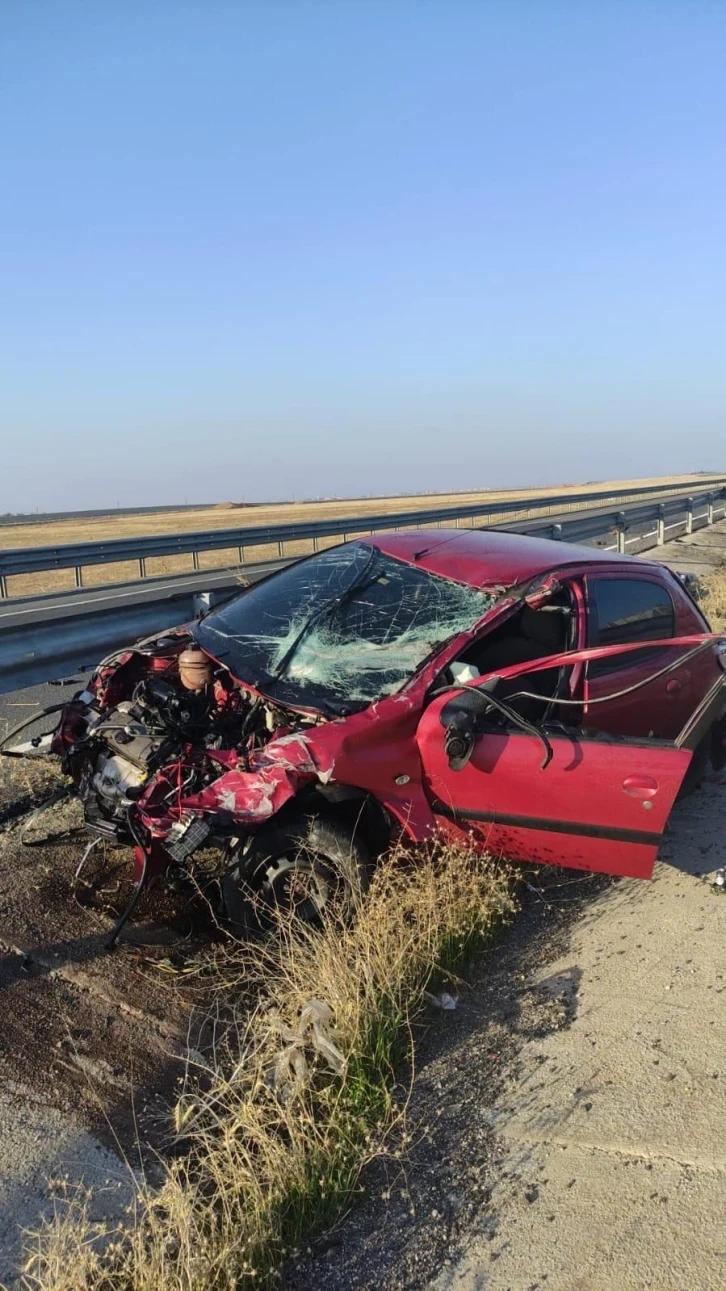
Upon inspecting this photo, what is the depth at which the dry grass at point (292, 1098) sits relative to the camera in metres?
2.13

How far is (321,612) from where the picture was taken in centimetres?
459

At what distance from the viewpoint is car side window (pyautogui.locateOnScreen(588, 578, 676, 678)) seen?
4625mm

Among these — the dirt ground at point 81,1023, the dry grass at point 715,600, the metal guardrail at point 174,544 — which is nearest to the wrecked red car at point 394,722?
the dirt ground at point 81,1023

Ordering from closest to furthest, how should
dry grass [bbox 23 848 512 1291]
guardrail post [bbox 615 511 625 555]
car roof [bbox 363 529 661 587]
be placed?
1. dry grass [bbox 23 848 512 1291]
2. car roof [bbox 363 529 661 587]
3. guardrail post [bbox 615 511 625 555]

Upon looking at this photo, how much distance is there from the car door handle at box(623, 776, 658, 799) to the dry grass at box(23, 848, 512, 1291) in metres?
0.68

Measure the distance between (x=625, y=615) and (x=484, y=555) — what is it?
873 mm

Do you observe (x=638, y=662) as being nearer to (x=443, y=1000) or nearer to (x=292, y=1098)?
(x=443, y=1000)

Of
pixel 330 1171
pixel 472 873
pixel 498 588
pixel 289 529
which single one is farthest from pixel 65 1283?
pixel 289 529

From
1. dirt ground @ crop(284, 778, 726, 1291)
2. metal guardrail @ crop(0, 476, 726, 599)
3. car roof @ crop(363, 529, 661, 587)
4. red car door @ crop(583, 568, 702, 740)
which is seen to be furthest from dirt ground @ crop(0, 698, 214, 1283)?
metal guardrail @ crop(0, 476, 726, 599)

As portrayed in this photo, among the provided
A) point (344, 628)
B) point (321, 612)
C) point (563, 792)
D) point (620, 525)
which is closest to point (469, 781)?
point (563, 792)

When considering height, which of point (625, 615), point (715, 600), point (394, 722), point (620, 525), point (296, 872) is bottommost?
point (296, 872)

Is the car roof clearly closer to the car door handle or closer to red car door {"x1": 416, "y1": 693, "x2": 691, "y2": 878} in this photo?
red car door {"x1": 416, "y1": 693, "x2": 691, "y2": 878}

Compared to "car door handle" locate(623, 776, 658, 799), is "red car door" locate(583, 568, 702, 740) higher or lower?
higher

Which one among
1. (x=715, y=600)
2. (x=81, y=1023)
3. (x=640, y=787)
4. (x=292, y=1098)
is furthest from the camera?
(x=715, y=600)
